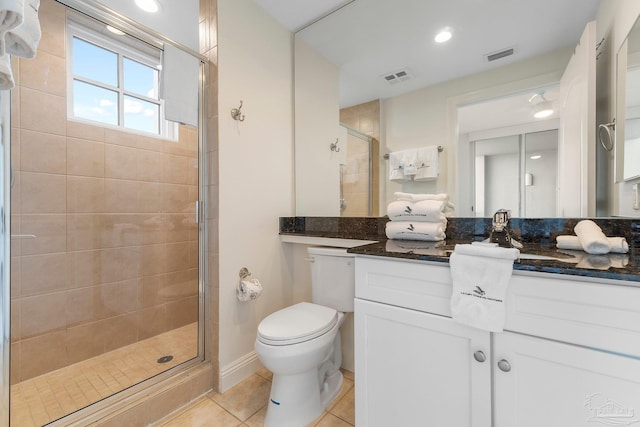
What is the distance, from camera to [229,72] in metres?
1.62

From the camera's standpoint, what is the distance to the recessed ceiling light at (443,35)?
1.51m

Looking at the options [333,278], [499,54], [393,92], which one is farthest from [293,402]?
[499,54]

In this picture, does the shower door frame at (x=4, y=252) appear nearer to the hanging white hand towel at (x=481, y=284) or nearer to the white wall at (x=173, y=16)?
the white wall at (x=173, y=16)

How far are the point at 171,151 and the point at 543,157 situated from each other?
2.35 meters

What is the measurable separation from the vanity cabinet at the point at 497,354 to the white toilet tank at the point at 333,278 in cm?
41

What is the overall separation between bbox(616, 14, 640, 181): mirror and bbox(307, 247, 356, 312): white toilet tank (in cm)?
119

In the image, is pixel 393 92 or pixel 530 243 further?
pixel 393 92

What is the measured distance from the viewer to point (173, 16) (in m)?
1.77

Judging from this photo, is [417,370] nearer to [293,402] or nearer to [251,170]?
[293,402]

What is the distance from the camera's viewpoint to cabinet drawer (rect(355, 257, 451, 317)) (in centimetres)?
92

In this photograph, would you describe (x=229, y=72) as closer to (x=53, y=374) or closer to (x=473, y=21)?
(x=473, y=21)

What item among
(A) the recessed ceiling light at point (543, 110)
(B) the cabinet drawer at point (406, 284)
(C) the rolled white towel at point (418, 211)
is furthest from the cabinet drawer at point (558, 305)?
(A) the recessed ceiling light at point (543, 110)

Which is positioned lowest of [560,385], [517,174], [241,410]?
[241,410]

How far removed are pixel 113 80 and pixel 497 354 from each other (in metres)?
2.62
